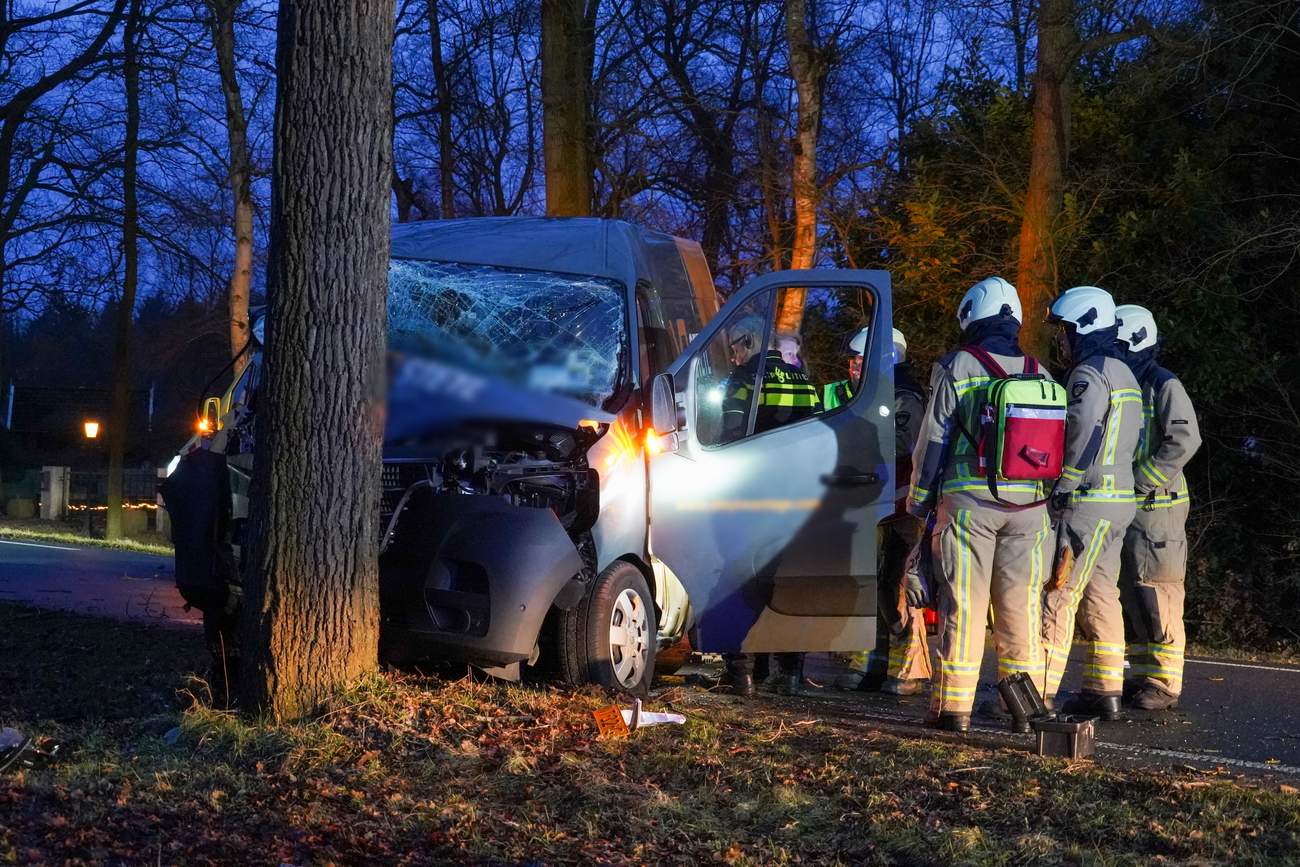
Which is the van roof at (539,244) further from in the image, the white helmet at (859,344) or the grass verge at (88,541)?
the grass verge at (88,541)

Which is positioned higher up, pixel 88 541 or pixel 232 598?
pixel 232 598

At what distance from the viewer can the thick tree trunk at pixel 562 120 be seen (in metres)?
14.2

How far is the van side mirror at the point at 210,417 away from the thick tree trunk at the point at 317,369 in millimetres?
2500

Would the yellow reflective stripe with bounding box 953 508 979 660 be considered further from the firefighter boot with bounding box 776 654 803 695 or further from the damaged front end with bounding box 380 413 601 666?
the damaged front end with bounding box 380 413 601 666

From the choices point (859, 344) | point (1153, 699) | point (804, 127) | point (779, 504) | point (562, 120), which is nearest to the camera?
point (779, 504)

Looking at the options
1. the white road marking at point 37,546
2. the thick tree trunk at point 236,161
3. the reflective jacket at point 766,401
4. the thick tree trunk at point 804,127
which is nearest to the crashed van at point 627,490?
the reflective jacket at point 766,401

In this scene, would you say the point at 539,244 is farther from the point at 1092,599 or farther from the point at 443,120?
the point at 443,120

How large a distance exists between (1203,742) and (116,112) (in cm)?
1951

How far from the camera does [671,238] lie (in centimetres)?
844

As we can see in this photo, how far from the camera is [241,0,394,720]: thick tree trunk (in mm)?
5410

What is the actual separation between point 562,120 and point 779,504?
8.44m

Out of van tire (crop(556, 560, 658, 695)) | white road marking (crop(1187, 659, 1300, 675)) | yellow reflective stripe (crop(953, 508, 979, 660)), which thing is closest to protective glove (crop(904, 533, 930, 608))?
yellow reflective stripe (crop(953, 508, 979, 660))

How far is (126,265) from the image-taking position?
24750 mm

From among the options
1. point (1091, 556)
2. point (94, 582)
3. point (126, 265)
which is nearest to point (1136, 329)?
point (1091, 556)
